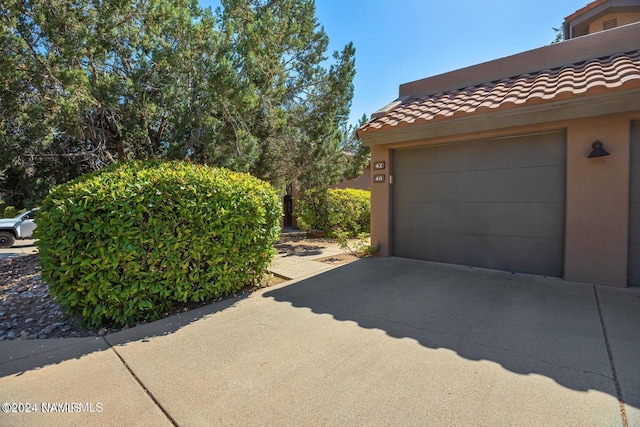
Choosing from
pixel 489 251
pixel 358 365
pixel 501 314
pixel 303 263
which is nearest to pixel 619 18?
pixel 489 251

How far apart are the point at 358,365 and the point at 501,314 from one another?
192 cm

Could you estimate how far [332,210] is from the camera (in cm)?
1043

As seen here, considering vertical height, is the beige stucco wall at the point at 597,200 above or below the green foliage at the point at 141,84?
below

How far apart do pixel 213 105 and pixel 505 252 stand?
18.2 feet

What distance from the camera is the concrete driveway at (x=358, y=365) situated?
200 cm

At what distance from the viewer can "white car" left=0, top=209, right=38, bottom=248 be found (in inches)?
420

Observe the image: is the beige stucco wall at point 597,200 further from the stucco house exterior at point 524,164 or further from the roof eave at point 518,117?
the roof eave at point 518,117

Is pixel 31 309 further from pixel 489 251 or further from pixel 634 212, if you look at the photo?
pixel 634 212

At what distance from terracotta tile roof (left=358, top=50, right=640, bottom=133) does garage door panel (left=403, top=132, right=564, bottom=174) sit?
0.65 m

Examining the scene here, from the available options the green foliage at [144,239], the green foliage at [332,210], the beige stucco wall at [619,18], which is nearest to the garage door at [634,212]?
the green foliage at [144,239]

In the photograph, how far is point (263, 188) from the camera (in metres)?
4.60

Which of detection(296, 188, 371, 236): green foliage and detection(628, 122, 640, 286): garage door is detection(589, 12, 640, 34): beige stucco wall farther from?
detection(296, 188, 371, 236): green foliage

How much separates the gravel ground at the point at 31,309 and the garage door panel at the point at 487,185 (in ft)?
6.30

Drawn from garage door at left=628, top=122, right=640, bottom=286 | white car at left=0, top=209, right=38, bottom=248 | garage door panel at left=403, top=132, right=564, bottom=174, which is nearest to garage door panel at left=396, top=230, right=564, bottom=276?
garage door at left=628, top=122, right=640, bottom=286
